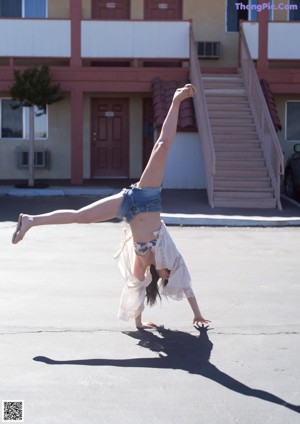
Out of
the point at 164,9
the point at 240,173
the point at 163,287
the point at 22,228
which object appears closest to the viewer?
the point at 22,228

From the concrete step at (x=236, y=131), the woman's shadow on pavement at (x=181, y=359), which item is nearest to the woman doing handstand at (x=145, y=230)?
the woman's shadow on pavement at (x=181, y=359)

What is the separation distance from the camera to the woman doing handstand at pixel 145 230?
21.9 ft

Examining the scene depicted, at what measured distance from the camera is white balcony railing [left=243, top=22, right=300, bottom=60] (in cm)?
2114

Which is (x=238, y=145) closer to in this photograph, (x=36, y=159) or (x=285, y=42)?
(x=285, y=42)

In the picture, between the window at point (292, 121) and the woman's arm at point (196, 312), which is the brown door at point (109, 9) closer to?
the window at point (292, 121)

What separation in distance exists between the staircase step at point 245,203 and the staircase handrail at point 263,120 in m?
0.19

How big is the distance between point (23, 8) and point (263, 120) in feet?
26.1

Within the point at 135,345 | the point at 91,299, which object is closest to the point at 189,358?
the point at 135,345

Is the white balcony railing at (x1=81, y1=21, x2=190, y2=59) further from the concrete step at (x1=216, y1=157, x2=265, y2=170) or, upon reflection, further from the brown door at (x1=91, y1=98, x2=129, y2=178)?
the concrete step at (x1=216, y1=157, x2=265, y2=170)

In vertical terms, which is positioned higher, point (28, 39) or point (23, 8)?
point (23, 8)

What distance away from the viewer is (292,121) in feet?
74.6

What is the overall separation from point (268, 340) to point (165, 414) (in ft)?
6.65

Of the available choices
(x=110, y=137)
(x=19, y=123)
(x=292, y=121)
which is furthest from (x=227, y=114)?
(x=19, y=123)

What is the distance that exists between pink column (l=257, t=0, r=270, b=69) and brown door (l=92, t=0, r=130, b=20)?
12.9 ft
